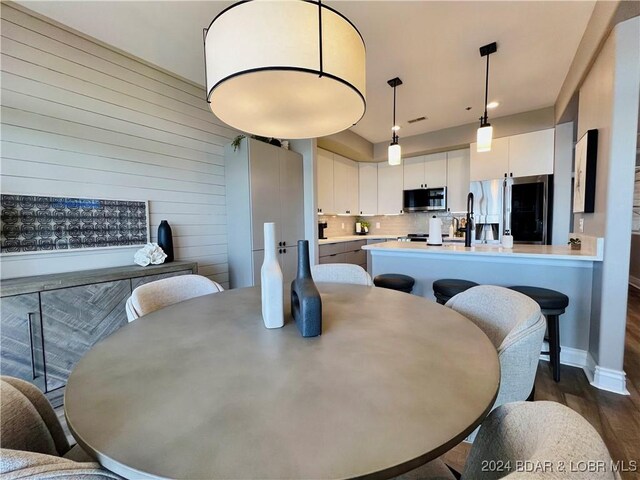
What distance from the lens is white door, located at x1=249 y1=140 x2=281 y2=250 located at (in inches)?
121

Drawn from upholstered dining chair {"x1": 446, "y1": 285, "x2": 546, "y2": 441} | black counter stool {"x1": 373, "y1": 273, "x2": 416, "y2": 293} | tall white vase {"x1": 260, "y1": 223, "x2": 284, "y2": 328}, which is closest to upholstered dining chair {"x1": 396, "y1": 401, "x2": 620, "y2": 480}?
upholstered dining chair {"x1": 446, "y1": 285, "x2": 546, "y2": 441}

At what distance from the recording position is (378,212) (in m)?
5.50

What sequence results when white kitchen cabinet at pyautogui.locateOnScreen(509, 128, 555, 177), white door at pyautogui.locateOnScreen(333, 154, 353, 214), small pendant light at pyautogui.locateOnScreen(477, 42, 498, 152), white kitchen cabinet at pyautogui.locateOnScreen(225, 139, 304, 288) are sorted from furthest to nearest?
white door at pyautogui.locateOnScreen(333, 154, 353, 214) < white kitchen cabinet at pyautogui.locateOnScreen(509, 128, 555, 177) < white kitchen cabinet at pyautogui.locateOnScreen(225, 139, 304, 288) < small pendant light at pyautogui.locateOnScreen(477, 42, 498, 152)

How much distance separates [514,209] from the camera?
158 inches

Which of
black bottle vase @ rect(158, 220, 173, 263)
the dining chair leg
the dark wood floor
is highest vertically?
black bottle vase @ rect(158, 220, 173, 263)

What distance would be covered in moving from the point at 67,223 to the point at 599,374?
13.3 ft

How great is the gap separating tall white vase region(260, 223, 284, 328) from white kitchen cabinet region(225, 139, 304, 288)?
6.88 ft

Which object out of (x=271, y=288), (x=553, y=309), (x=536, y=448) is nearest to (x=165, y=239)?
(x=271, y=288)

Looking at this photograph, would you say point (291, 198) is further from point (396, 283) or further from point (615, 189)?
point (615, 189)

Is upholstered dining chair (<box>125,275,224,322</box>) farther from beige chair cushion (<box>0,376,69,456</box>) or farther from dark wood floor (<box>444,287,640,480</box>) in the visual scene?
dark wood floor (<box>444,287,640,480</box>)

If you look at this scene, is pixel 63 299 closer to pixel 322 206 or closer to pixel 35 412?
pixel 35 412

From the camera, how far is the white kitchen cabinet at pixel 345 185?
Result: 491 cm

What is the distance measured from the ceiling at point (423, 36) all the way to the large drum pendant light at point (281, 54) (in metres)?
1.16

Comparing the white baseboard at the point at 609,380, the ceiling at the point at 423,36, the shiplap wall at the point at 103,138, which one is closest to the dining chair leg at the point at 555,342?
the white baseboard at the point at 609,380
